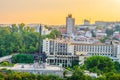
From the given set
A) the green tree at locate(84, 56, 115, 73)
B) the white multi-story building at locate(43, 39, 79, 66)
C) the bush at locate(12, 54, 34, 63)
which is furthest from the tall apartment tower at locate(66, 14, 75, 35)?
the green tree at locate(84, 56, 115, 73)

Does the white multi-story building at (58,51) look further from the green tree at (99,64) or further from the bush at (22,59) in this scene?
the green tree at (99,64)

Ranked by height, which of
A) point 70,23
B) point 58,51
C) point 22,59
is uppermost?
point 70,23

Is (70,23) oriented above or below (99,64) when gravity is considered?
above

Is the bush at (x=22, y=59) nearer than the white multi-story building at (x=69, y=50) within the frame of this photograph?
Yes

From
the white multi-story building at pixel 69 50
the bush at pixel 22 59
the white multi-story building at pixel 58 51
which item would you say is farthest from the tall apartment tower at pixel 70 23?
the bush at pixel 22 59

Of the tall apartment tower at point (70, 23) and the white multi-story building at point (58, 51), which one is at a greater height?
the tall apartment tower at point (70, 23)

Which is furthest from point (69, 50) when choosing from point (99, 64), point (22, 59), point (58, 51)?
point (99, 64)

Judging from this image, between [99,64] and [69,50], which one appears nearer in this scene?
[99,64]

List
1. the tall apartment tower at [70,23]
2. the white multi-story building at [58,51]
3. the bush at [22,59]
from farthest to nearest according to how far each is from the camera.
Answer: the tall apartment tower at [70,23] < the white multi-story building at [58,51] < the bush at [22,59]

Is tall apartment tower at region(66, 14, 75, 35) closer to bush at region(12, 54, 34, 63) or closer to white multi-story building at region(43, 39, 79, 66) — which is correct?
white multi-story building at region(43, 39, 79, 66)

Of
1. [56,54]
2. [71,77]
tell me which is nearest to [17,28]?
[56,54]

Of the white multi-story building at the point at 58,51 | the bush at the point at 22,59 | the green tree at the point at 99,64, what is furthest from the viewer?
the white multi-story building at the point at 58,51

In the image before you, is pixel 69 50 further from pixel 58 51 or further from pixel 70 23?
pixel 70 23
